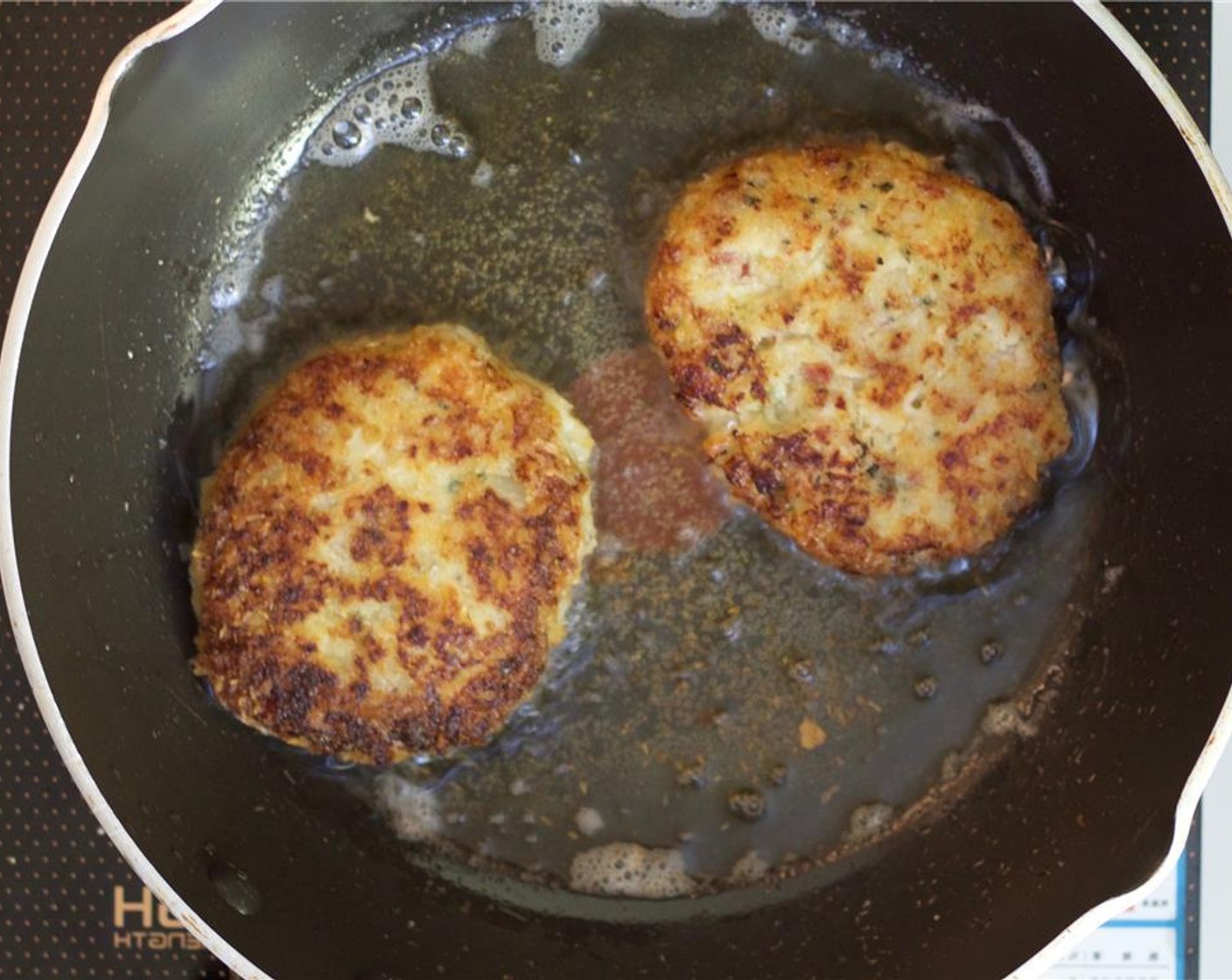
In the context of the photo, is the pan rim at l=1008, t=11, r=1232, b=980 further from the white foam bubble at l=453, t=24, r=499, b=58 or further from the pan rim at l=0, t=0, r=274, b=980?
the pan rim at l=0, t=0, r=274, b=980

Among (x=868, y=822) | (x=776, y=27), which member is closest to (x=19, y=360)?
(x=776, y=27)

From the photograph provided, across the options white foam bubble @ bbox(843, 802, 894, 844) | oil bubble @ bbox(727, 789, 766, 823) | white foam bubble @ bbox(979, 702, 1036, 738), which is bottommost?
white foam bubble @ bbox(843, 802, 894, 844)

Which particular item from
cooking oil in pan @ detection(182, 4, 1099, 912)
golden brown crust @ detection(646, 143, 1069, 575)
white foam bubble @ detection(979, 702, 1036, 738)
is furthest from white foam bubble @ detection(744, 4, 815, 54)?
white foam bubble @ detection(979, 702, 1036, 738)

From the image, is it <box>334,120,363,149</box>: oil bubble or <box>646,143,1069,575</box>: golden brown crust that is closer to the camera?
<box>646,143,1069,575</box>: golden brown crust

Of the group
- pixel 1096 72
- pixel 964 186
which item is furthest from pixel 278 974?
pixel 1096 72

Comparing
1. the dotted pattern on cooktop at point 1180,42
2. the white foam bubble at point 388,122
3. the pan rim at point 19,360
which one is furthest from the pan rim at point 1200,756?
the pan rim at point 19,360

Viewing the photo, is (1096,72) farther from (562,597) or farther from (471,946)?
(471,946)
